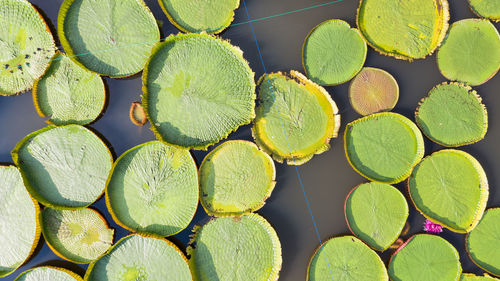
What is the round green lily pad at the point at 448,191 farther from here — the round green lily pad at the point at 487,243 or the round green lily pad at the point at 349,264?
the round green lily pad at the point at 349,264

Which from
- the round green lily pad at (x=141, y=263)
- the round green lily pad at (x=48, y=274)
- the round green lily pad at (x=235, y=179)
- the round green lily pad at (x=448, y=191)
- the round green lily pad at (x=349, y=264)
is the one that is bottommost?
the round green lily pad at (x=349, y=264)

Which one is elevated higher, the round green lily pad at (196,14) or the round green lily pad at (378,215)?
the round green lily pad at (196,14)

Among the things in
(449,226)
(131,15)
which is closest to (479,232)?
(449,226)

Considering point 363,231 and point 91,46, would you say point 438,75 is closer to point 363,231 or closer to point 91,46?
point 363,231

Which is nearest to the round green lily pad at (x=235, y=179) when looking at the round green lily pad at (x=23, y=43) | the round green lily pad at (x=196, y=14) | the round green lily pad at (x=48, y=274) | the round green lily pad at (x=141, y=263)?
the round green lily pad at (x=141, y=263)

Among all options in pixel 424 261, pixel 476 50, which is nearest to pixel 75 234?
pixel 424 261

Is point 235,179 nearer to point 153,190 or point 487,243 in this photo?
point 153,190
